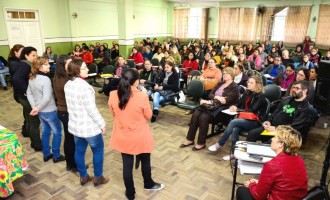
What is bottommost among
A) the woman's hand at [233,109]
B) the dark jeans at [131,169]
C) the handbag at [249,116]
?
the dark jeans at [131,169]

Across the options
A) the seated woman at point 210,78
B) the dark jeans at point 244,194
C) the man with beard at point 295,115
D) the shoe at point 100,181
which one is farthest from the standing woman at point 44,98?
the seated woman at point 210,78

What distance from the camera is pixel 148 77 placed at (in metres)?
5.52

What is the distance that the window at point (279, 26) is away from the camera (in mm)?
11784

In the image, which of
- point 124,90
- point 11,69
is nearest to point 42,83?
point 11,69

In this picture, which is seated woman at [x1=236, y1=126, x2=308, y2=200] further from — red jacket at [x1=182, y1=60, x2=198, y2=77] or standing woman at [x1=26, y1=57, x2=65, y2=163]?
red jacket at [x1=182, y1=60, x2=198, y2=77]

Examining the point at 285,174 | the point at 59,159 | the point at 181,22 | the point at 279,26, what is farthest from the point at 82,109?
the point at 181,22

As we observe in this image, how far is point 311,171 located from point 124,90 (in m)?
2.81

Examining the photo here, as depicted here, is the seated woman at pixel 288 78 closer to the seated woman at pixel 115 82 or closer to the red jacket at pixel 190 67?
the red jacket at pixel 190 67

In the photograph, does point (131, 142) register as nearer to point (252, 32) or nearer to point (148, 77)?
point (148, 77)

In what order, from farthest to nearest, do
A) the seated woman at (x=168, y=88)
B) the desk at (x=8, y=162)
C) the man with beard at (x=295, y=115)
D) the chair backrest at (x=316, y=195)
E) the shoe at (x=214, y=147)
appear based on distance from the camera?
the seated woman at (x=168, y=88), the shoe at (x=214, y=147), the man with beard at (x=295, y=115), the desk at (x=8, y=162), the chair backrest at (x=316, y=195)

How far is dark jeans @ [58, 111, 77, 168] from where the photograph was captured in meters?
3.02

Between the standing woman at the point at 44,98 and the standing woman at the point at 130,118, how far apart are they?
3.71 ft

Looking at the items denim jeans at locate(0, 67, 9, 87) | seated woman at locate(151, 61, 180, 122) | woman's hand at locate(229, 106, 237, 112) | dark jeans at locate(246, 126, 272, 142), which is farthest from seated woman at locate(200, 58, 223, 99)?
denim jeans at locate(0, 67, 9, 87)

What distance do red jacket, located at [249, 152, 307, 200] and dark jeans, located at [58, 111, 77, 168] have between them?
226 centimetres
